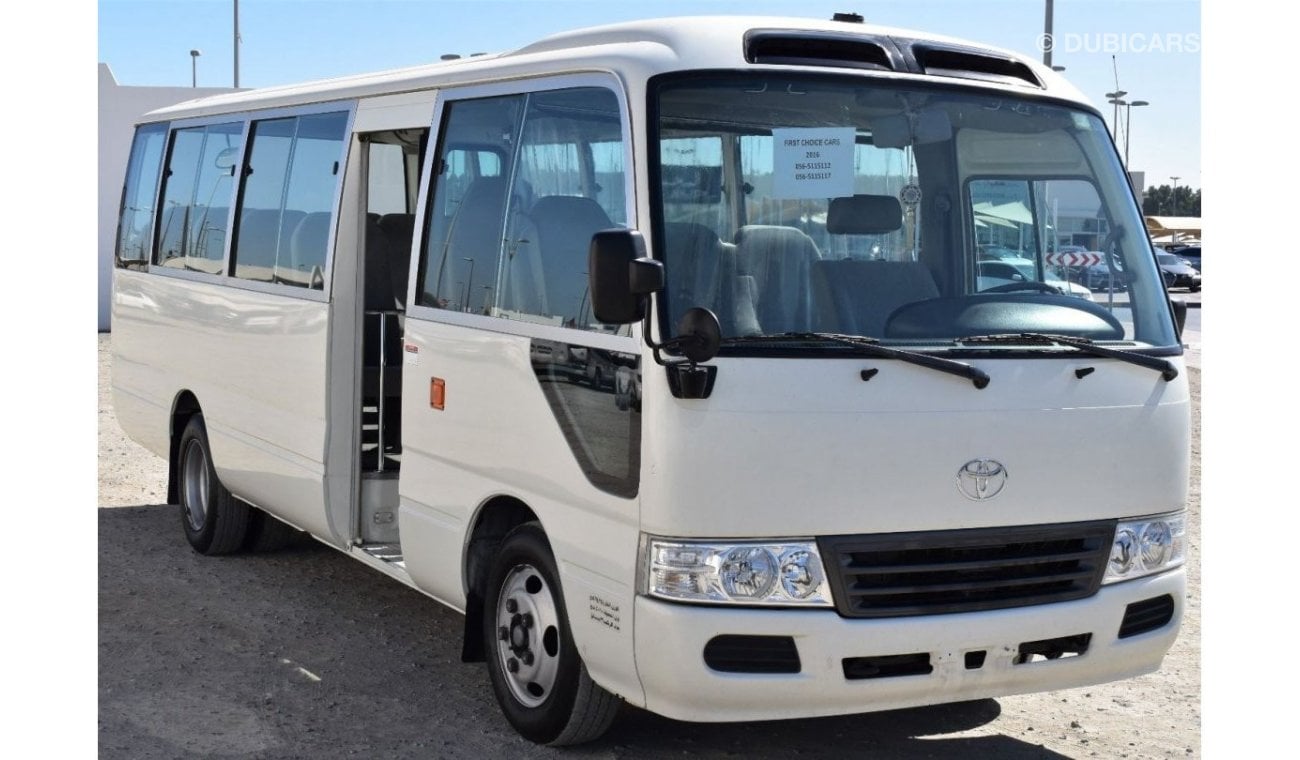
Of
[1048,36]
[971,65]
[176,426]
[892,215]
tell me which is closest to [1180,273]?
[1048,36]

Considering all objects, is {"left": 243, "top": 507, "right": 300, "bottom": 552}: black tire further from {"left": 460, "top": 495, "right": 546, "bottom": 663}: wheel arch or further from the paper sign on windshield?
the paper sign on windshield

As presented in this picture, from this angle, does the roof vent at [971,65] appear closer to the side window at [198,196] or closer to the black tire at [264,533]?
the side window at [198,196]

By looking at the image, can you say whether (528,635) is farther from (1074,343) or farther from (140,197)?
(140,197)

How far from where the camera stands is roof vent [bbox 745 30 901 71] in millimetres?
5379

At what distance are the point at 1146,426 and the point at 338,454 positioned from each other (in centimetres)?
374

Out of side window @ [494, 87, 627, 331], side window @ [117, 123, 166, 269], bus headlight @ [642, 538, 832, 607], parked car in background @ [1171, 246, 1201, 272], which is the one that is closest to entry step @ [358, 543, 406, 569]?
side window @ [494, 87, 627, 331]

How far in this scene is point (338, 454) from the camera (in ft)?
24.7

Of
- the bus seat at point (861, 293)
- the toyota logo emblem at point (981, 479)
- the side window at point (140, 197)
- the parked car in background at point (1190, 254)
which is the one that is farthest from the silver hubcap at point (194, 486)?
the parked car in background at point (1190, 254)

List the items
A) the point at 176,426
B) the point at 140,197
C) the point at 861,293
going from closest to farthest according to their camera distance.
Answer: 1. the point at 861,293
2. the point at 176,426
3. the point at 140,197

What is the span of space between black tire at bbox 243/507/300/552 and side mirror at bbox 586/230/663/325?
509 centimetres

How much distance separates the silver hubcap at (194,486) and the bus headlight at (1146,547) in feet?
19.0

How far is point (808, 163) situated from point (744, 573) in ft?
4.50

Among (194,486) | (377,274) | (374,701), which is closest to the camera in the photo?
(374,701)

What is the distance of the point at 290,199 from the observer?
319 inches
